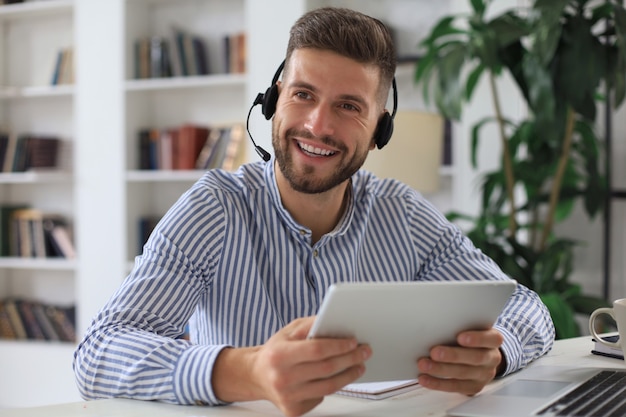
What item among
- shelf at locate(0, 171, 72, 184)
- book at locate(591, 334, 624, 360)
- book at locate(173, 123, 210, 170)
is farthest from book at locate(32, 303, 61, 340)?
book at locate(591, 334, 624, 360)

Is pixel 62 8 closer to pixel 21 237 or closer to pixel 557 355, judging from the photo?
pixel 21 237

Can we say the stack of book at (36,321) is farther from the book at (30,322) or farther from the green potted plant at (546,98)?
the green potted plant at (546,98)

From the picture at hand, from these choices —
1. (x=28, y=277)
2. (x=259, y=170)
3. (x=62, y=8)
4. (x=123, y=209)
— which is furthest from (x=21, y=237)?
(x=259, y=170)

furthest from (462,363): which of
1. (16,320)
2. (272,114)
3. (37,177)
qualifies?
(16,320)

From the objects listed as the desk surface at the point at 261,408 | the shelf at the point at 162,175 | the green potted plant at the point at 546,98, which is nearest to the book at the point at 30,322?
the shelf at the point at 162,175

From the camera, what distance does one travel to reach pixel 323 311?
92cm

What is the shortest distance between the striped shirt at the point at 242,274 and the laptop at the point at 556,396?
0.25 ft

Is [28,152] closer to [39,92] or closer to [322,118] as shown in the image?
[39,92]

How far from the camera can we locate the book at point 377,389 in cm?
116

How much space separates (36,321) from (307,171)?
3.69 metres

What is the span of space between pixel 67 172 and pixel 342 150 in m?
3.59

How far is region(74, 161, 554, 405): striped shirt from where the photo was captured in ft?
3.89

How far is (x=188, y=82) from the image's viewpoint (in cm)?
433

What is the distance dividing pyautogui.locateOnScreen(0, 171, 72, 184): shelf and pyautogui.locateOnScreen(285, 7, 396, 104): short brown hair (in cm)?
331
